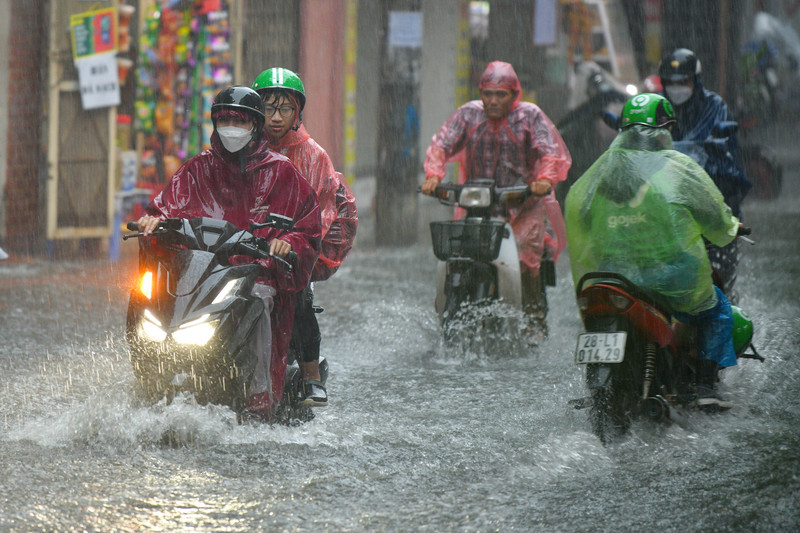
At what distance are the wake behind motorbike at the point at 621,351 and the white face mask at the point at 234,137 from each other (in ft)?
5.48

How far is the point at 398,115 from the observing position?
45.3 ft

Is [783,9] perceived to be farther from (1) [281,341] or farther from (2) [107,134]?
(1) [281,341]

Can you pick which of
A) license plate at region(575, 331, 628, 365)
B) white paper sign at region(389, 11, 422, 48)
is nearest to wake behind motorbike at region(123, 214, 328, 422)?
license plate at region(575, 331, 628, 365)

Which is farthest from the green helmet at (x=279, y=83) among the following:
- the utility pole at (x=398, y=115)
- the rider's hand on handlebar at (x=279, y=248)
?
the utility pole at (x=398, y=115)

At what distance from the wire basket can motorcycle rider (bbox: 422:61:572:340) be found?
0.49 meters

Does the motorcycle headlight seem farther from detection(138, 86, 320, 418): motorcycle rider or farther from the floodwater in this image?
the floodwater

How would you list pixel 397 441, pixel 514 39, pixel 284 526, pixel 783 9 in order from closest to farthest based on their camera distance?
pixel 284 526, pixel 397 441, pixel 514 39, pixel 783 9

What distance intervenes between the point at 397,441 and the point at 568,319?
154 inches

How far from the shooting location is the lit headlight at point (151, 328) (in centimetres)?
498

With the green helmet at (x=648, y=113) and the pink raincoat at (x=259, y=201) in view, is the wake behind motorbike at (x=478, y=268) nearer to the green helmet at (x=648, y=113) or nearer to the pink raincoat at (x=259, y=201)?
the green helmet at (x=648, y=113)

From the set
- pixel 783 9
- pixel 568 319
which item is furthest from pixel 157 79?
pixel 783 9

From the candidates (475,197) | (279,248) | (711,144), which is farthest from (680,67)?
(279,248)

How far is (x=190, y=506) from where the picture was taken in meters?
4.41

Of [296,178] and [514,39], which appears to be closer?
[296,178]
